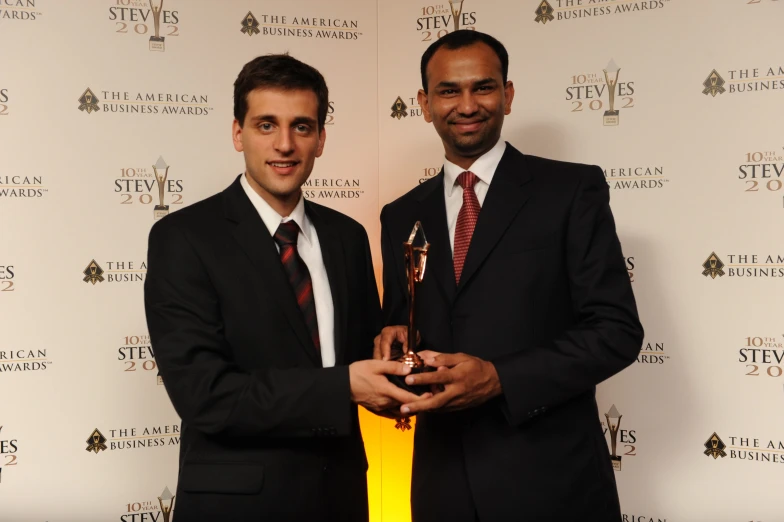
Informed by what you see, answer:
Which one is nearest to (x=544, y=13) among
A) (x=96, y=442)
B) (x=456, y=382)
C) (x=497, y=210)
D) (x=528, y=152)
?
(x=528, y=152)

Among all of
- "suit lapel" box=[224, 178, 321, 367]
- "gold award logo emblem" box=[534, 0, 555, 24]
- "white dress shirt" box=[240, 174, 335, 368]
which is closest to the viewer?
"suit lapel" box=[224, 178, 321, 367]

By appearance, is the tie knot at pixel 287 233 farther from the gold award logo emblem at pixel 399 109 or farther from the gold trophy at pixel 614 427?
the gold trophy at pixel 614 427

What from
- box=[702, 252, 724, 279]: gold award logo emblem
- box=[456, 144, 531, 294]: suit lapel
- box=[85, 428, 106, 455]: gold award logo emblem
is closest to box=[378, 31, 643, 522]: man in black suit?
box=[456, 144, 531, 294]: suit lapel

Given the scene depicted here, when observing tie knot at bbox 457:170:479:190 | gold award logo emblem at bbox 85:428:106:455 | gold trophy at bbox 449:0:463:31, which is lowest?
gold award logo emblem at bbox 85:428:106:455

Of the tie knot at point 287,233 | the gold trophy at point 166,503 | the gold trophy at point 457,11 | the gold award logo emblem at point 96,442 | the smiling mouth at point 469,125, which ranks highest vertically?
the gold trophy at point 457,11

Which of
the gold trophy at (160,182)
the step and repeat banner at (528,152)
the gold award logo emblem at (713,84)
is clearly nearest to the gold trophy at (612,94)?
the step and repeat banner at (528,152)

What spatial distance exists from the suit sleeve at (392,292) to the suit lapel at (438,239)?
0.20ft

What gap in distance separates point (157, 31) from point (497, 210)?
1866 millimetres

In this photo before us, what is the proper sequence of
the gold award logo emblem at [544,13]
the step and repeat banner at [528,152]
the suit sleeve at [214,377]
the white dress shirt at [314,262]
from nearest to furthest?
the suit sleeve at [214,377]
the white dress shirt at [314,262]
the step and repeat banner at [528,152]
the gold award logo emblem at [544,13]

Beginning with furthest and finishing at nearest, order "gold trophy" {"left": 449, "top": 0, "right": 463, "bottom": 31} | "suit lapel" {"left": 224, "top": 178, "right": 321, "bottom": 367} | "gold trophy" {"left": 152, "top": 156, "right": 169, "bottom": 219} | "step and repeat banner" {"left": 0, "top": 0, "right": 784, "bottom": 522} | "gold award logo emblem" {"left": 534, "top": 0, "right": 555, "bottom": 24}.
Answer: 1. "gold trophy" {"left": 449, "top": 0, "right": 463, "bottom": 31}
2. "gold award logo emblem" {"left": 534, "top": 0, "right": 555, "bottom": 24}
3. "gold trophy" {"left": 152, "top": 156, "right": 169, "bottom": 219}
4. "step and repeat banner" {"left": 0, "top": 0, "right": 784, "bottom": 522}
5. "suit lapel" {"left": 224, "top": 178, "right": 321, "bottom": 367}

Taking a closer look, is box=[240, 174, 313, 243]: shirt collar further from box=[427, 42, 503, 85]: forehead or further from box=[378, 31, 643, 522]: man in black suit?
box=[427, 42, 503, 85]: forehead

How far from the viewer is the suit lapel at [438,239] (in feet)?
7.41

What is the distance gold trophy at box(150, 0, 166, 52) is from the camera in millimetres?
3271

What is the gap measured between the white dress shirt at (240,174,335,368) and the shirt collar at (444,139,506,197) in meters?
0.51
